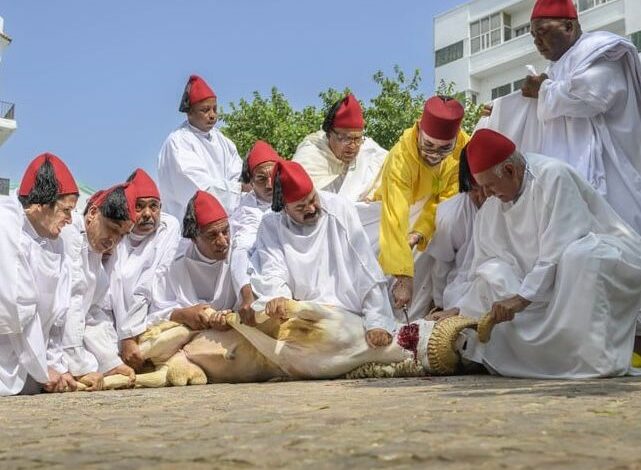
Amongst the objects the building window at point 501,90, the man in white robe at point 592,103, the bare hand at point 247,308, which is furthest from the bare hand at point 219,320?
the building window at point 501,90

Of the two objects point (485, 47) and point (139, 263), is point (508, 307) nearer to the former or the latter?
point (139, 263)

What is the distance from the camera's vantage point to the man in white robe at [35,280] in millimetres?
5758

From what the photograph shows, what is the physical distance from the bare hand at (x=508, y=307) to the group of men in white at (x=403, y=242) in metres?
0.01

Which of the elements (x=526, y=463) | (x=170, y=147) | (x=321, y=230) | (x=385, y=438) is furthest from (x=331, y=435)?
(x=170, y=147)

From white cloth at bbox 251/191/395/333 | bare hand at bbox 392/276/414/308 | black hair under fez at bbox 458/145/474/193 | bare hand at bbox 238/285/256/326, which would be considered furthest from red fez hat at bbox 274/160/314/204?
black hair under fez at bbox 458/145/474/193

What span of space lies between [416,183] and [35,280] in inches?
119

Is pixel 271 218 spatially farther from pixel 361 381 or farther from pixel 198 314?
pixel 361 381

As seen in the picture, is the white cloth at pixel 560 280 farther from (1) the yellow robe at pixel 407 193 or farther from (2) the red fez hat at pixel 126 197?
(2) the red fez hat at pixel 126 197

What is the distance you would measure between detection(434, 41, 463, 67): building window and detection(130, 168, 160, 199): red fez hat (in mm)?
30621

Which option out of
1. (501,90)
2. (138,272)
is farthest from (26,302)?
(501,90)

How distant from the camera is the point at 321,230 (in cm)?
667

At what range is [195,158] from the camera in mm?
8586

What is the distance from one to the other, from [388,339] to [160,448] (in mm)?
3708

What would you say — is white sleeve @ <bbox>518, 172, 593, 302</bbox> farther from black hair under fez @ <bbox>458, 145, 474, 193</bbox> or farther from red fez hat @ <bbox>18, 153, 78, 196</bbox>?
red fez hat @ <bbox>18, 153, 78, 196</bbox>
